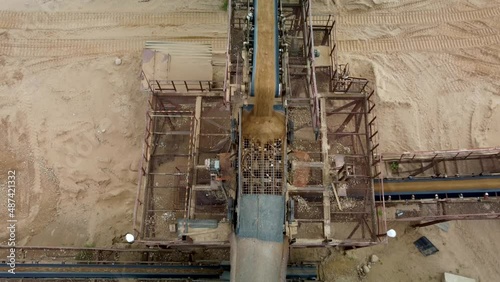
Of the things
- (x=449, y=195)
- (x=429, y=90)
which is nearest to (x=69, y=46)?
(x=429, y=90)

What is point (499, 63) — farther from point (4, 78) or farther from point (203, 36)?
point (4, 78)

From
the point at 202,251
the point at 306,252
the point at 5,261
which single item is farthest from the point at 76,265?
the point at 306,252

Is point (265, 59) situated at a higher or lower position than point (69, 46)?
lower

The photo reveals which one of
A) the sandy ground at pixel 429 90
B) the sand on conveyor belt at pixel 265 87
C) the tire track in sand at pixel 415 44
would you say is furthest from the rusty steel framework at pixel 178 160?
the tire track in sand at pixel 415 44

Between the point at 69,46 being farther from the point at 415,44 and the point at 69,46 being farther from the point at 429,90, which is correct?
the point at 429,90

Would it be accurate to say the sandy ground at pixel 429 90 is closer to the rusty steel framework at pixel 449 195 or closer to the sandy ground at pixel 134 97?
the sandy ground at pixel 134 97
